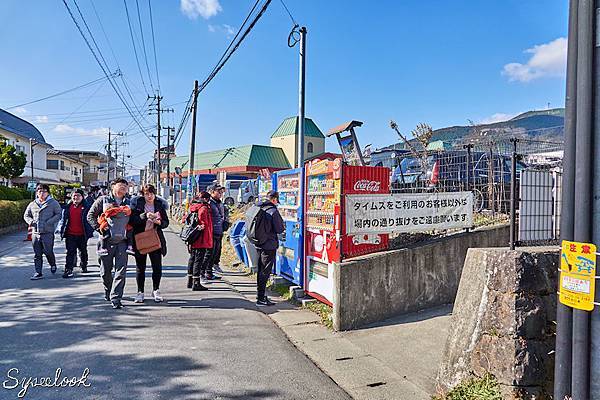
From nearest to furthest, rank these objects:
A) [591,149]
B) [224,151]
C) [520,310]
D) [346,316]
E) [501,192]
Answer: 1. [591,149]
2. [520,310]
3. [346,316]
4. [501,192]
5. [224,151]

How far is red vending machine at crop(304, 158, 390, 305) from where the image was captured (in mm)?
5980

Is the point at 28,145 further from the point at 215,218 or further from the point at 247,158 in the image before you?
the point at 215,218

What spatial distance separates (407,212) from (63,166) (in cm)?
5692

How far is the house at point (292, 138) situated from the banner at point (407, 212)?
126ft

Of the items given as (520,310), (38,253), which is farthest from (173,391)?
(38,253)

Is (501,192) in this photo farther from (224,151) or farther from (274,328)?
(224,151)

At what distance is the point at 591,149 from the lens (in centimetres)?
247

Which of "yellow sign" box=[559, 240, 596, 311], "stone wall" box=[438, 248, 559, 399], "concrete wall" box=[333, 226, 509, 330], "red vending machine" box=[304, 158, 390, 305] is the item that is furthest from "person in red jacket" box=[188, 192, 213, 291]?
"yellow sign" box=[559, 240, 596, 311]

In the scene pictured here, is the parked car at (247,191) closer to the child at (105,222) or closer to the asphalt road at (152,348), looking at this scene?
the asphalt road at (152,348)

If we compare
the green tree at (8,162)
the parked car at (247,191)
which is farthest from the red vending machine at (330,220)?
the green tree at (8,162)

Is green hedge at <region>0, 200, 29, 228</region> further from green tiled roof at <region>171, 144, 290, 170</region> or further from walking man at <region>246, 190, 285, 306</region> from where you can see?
green tiled roof at <region>171, 144, 290, 170</region>

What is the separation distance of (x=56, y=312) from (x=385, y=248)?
15.6 feet

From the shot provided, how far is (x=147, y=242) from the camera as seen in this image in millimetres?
6434

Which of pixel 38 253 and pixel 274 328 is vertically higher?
pixel 38 253
